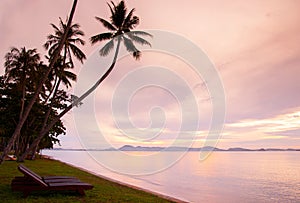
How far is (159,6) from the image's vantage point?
15.9m

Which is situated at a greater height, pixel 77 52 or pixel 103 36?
pixel 103 36

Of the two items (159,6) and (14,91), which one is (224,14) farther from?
(14,91)

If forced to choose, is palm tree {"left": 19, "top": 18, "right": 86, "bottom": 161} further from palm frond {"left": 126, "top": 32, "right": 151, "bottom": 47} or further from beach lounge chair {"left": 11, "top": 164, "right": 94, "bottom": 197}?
beach lounge chair {"left": 11, "top": 164, "right": 94, "bottom": 197}

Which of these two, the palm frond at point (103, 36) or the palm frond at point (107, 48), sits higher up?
the palm frond at point (103, 36)

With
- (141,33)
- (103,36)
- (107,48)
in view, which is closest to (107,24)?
(103,36)

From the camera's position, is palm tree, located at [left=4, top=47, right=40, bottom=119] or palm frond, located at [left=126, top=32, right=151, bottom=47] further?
palm tree, located at [left=4, top=47, right=40, bottom=119]

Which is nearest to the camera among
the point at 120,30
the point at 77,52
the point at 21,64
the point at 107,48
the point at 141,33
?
the point at 120,30

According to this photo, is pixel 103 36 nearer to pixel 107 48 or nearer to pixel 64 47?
pixel 107 48

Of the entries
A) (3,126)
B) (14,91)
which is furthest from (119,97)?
(3,126)

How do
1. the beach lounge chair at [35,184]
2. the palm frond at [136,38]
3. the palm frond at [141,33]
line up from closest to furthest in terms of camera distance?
1. the beach lounge chair at [35,184]
2. the palm frond at [136,38]
3. the palm frond at [141,33]

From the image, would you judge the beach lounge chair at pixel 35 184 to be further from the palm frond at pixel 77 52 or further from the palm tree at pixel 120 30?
the palm frond at pixel 77 52

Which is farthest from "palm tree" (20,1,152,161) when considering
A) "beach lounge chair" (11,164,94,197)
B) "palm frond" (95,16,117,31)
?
"beach lounge chair" (11,164,94,197)

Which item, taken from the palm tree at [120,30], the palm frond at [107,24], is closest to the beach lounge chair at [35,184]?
the palm tree at [120,30]

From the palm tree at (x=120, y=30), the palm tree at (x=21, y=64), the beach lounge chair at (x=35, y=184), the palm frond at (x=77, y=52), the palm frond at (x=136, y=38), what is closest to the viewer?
the beach lounge chair at (x=35, y=184)
